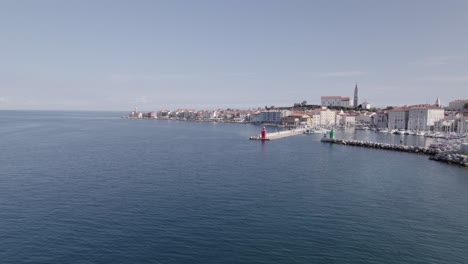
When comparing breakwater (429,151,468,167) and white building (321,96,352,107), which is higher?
A: white building (321,96,352,107)

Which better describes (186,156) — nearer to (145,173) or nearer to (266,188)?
(145,173)

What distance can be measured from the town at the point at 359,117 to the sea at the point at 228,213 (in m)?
41.4

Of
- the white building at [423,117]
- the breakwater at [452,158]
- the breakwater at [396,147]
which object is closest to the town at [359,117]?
the white building at [423,117]

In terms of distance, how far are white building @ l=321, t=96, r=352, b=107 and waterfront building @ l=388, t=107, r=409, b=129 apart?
35.5 meters

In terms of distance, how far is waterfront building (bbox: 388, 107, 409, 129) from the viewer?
221ft

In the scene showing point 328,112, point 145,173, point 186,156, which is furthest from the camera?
point 328,112

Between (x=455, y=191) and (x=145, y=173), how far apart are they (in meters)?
15.9

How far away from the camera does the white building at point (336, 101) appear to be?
105794mm

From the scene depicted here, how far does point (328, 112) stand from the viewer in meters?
84.4

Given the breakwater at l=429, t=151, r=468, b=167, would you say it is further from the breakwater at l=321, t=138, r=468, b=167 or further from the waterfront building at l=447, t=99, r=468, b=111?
the waterfront building at l=447, t=99, r=468, b=111

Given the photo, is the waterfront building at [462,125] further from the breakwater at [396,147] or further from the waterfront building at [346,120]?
the breakwater at [396,147]

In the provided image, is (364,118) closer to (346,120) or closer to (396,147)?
(346,120)

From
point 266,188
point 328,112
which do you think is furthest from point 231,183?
point 328,112

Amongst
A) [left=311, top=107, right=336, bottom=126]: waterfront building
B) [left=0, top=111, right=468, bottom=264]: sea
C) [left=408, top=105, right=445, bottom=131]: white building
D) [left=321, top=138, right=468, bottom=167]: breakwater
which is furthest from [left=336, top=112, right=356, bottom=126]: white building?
[left=0, top=111, right=468, bottom=264]: sea
